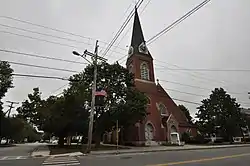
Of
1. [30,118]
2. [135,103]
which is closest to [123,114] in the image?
[135,103]

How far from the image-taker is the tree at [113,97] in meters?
28.9

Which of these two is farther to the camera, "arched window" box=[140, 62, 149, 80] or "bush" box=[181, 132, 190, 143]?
"arched window" box=[140, 62, 149, 80]

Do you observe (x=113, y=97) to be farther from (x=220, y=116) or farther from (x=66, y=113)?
(x=220, y=116)

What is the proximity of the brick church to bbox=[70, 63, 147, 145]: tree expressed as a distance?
8.10 meters

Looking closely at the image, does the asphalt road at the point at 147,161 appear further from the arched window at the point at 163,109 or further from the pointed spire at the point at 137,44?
the pointed spire at the point at 137,44

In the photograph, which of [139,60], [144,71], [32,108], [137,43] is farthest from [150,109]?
[32,108]

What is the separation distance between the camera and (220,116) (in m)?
48.7

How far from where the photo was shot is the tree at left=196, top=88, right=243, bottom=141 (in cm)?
4723

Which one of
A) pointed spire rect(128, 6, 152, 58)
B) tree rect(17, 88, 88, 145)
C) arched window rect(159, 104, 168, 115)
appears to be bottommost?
tree rect(17, 88, 88, 145)

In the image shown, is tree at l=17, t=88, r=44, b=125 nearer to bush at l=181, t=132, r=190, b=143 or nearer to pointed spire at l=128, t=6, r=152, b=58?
pointed spire at l=128, t=6, r=152, b=58

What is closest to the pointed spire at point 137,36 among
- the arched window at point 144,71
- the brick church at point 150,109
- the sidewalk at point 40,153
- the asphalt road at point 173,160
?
the brick church at point 150,109

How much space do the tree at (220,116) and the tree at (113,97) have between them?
23.8m

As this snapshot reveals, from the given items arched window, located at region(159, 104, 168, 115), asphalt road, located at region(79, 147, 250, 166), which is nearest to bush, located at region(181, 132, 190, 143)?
arched window, located at region(159, 104, 168, 115)

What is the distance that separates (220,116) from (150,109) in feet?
56.0
